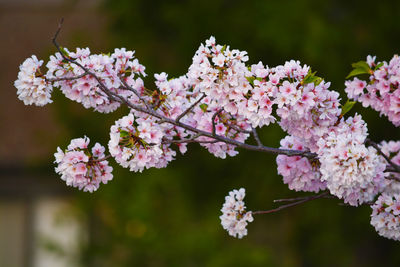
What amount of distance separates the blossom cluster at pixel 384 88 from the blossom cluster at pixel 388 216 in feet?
0.86

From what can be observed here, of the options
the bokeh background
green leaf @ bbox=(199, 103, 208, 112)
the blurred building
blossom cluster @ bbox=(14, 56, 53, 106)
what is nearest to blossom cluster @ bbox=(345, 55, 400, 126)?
green leaf @ bbox=(199, 103, 208, 112)

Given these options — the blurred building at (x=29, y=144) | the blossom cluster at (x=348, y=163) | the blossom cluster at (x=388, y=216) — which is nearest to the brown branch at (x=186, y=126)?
the blossom cluster at (x=348, y=163)

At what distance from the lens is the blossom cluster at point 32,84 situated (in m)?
1.71

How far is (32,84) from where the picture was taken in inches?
67.6

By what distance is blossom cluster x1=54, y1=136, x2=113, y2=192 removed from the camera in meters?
1.71

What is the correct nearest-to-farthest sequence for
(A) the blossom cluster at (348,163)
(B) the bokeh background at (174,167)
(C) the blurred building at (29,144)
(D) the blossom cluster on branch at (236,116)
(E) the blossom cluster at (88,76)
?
(A) the blossom cluster at (348,163), (D) the blossom cluster on branch at (236,116), (E) the blossom cluster at (88,76), (B) the bokeh background at (174,167), (C) the blurred building at (29,144)

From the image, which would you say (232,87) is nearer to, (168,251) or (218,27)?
(168,251)

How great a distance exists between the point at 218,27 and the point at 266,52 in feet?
1.48

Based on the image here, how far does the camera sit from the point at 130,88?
5.82 ft

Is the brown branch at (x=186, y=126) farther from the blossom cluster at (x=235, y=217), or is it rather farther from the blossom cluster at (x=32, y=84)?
the blossom cluster at (x=235, y=217)

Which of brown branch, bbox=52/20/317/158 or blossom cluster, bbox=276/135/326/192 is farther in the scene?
blossom cluster, bbox=276/135/326/192

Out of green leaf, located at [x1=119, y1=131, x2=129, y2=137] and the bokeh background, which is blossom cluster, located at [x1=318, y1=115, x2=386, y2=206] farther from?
the bokeh background

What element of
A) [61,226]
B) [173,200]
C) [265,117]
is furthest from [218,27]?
[265,117]

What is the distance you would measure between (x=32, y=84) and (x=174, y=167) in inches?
130
